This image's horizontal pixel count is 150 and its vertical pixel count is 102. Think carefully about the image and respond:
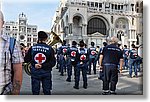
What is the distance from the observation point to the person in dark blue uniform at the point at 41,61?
8.02ft

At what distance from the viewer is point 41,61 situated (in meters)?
2.46

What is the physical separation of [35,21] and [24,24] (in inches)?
6.7

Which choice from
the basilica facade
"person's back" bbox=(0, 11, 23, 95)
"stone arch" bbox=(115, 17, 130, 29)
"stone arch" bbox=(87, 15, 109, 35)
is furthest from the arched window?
"person's back" bbox=(0, 11, 23, 95)

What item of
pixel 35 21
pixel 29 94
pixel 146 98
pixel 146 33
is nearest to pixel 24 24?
pixel 35 21

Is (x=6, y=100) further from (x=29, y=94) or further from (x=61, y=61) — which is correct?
(x=61, y=61)

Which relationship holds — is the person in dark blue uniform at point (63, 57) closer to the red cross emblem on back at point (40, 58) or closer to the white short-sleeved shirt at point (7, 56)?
the red cross emblem on back at point (40, 58)

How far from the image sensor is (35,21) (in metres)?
2.93

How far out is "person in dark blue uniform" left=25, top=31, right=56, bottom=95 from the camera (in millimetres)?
2445

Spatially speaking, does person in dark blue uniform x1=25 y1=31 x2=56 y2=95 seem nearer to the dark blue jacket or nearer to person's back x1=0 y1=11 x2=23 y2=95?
the dark blue jacket

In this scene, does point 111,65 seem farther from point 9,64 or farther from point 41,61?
point 9,64

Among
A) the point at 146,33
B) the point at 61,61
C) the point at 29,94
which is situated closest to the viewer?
the point at 29,94

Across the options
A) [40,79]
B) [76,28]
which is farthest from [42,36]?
[76,28]

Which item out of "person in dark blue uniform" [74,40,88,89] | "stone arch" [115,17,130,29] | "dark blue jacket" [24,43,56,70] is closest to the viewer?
"dark blue jacket" [24,43,56,70]

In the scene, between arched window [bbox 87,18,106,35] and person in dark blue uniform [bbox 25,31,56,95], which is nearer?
person in dark blue uniform [bbox 25,31,56,95]
